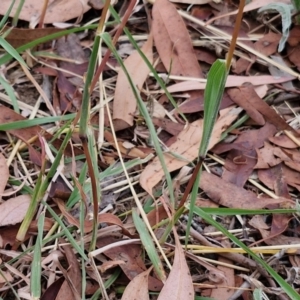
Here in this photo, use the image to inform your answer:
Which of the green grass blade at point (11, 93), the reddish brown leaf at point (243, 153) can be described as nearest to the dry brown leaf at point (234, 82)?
the reddish brown leaf at point (243, 153)

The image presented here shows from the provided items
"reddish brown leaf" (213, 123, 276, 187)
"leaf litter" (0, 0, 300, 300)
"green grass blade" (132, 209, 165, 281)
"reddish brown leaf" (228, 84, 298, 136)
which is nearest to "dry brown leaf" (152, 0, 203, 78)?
"leaf litter" (0, 0, 300, 300)

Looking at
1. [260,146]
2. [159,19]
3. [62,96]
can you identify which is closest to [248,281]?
[260,146]

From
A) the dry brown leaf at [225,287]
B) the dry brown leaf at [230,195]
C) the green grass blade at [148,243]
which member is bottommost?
the dry brown leaf at [225,287]

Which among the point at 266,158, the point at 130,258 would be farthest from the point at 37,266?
the point at 266,158

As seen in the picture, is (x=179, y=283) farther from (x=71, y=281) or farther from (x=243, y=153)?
(x=243, y=153)

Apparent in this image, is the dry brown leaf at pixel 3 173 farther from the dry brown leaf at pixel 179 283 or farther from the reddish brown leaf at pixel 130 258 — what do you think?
the dry brown leaf at pixel 179 283

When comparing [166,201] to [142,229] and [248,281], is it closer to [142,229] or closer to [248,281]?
[142,229]
